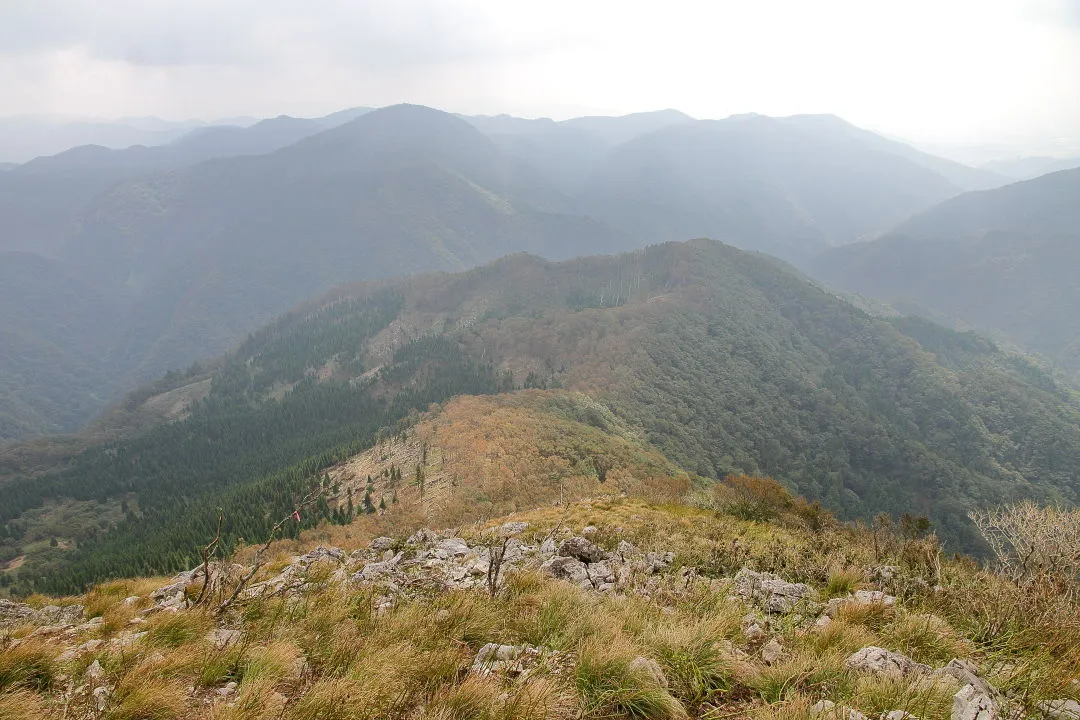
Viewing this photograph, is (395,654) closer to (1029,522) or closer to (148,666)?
(148,666)

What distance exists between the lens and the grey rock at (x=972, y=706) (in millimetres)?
4133

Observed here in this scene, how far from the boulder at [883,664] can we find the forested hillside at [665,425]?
233 feet

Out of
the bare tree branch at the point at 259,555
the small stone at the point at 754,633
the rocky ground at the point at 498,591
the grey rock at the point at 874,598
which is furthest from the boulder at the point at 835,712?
the bare tree branch at the point at 259,555

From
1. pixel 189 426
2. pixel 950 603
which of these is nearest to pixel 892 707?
pixel 950 603

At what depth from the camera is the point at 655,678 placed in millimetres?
4848

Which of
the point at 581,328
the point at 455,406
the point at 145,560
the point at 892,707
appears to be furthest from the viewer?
the point at 581,328

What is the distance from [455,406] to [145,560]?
47139 mm

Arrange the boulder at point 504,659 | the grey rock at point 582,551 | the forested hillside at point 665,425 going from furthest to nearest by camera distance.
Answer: the forested hillside at point 665,425 → the grey rock at point 582,551 → the boulder at point 504,659

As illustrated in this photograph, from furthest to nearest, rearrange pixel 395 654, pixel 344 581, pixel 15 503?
pixel 15 503
pixel 344 581
pixel 395 654

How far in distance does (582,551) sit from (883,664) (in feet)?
28.8

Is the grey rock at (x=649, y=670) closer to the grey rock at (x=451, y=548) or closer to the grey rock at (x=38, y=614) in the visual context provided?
the grey rock at (x=451, y=548)

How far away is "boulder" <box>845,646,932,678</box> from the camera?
16.9ft

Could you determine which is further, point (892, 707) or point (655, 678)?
point (655, 678)

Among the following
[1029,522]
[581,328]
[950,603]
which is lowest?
[581,328]
